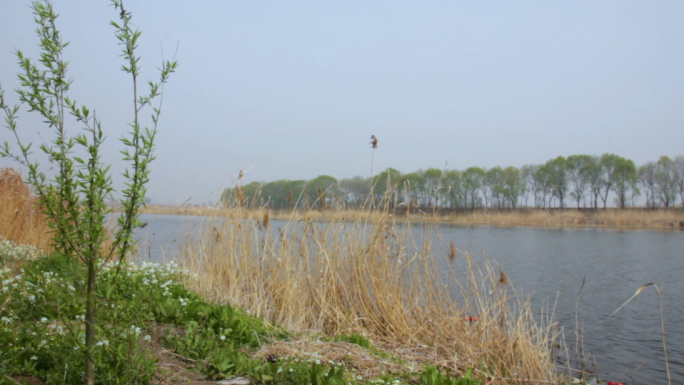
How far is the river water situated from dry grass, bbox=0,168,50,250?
1.52 metres

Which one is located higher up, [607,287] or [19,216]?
[19,216]

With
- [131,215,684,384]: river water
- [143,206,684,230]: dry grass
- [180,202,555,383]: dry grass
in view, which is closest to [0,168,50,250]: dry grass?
[131,215,684,384]: river water

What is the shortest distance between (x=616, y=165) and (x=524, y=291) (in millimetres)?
31336

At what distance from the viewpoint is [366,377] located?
273 centimetres

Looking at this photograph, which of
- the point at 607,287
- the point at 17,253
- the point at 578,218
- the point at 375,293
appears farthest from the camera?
the point at 578,218

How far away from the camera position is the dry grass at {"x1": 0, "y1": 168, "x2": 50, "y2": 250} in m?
6.65

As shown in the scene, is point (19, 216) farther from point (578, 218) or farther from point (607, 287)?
point (578, 218)

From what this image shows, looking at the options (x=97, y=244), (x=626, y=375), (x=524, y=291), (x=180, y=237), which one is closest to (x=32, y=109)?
(x=97, y=244)

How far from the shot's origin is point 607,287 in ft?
29.6

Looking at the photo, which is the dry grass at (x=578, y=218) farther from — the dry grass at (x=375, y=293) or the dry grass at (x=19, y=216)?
the dry grass at (x=375, y=293)

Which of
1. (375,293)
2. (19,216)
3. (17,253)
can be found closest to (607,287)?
(375,293)

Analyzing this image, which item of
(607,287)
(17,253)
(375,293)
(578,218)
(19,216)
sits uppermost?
(19,216)

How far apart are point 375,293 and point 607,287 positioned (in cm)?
726

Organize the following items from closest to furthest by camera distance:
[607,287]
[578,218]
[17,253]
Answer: [17,253]
[607,287]
[578,218]
